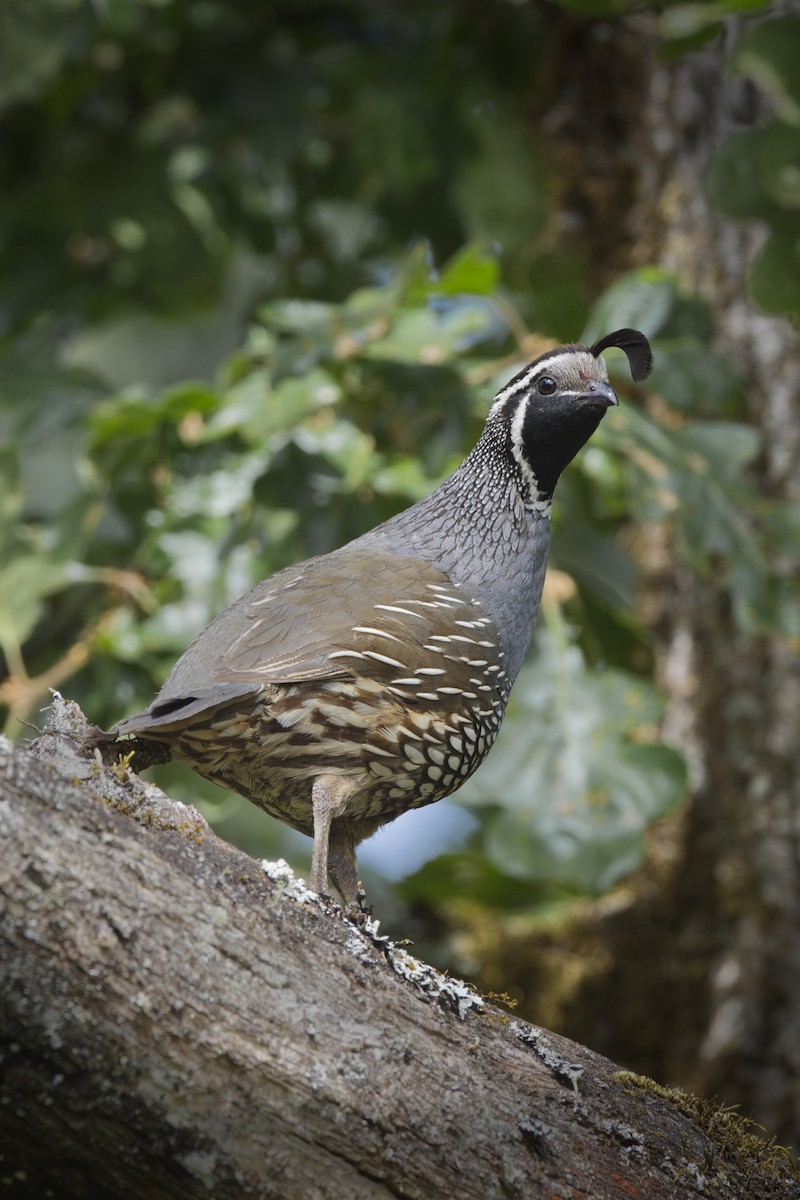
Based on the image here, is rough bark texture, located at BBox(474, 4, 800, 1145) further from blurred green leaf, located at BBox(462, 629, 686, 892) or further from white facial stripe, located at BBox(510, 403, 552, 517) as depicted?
white facial stripe, located at BBox(510, 403, 552, 517)

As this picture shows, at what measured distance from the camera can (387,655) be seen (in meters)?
2.88

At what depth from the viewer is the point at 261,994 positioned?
2.00 meters

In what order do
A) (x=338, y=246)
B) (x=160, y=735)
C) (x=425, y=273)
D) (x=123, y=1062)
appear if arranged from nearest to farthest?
(x=123, y=1062) → (x=160, y=735) → (x=425, y=273) → (x=338, y=246)

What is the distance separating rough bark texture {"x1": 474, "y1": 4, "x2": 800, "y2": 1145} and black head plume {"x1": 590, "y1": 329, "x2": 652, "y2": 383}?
203cm

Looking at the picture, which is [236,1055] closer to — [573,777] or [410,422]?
[573,777]

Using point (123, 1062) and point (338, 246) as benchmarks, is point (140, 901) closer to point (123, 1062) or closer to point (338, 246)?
point (123, 1062)

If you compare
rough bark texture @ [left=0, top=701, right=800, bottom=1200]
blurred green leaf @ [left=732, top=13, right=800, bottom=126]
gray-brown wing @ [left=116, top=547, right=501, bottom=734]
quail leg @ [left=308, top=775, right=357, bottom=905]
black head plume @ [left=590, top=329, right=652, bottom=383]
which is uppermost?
blurred green leaf @ [left=732, top=13, right=800, bottom=126]

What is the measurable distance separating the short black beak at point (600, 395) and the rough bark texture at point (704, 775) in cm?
222

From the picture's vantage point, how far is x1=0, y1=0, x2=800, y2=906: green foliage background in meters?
4.18

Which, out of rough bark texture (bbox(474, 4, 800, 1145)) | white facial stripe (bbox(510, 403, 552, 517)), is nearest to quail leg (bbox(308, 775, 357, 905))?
white facial stripe (bbox(510, 403, 552, 517))

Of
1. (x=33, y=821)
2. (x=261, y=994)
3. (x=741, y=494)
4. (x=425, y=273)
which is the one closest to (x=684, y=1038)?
(x=741, y=494)

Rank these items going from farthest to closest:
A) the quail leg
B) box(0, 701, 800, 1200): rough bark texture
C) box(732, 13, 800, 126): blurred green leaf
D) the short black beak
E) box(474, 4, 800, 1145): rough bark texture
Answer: box(474, 4, 800, 1145): rough bark texture < box(732, 13, 800, 126): blurred green leaf < the short black beak < the quail leg < box(0, 701, 800, 1200): rough bark texture

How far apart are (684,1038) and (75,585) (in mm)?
2902

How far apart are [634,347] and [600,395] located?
0.99 ft
